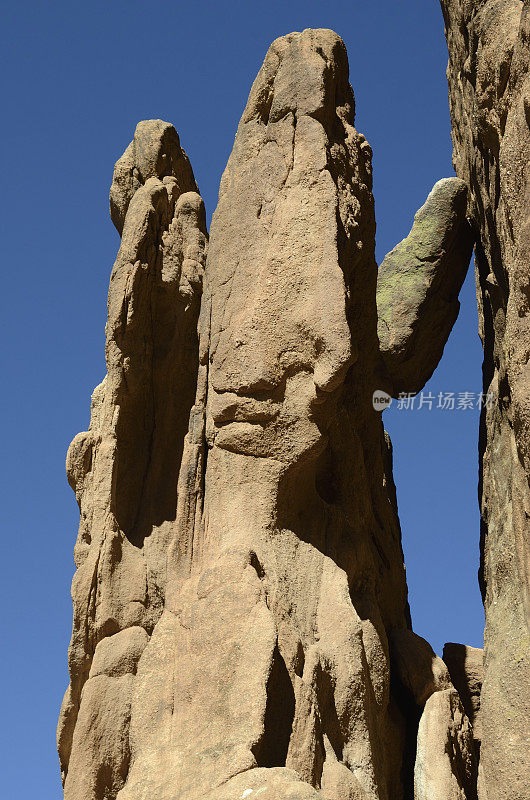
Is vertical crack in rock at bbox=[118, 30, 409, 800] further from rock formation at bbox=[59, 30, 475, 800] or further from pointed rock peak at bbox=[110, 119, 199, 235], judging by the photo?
pointed rock peak at bbox=[110, 119, 199, 235]

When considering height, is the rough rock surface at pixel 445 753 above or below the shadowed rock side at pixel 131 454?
below

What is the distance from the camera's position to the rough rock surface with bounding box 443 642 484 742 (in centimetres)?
1007

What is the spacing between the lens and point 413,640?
9844 mm

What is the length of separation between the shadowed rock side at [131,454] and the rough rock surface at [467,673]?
2.46m

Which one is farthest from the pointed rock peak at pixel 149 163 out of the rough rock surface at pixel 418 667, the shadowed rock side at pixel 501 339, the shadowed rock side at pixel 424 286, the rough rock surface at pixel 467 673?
the rough rock surface at pixel 467 673

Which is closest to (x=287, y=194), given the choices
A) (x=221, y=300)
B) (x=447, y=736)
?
(x=221, y=300)

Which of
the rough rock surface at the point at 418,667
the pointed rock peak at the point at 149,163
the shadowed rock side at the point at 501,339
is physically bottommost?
the rough rock surface at the point at 418,667

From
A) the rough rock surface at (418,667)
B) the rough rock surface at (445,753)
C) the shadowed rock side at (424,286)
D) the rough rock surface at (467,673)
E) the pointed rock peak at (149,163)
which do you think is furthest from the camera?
the shadowed rock side at (424,286)

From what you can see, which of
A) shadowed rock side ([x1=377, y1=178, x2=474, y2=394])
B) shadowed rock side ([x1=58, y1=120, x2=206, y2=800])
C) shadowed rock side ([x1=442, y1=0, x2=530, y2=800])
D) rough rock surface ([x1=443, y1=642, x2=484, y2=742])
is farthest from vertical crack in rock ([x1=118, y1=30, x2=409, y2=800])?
shadowed rock side ([x1=377, y1=178, x2=474, y2=394])

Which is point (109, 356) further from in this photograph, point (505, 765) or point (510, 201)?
point (505, 765)

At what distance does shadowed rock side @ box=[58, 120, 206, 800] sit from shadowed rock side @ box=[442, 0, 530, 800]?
2422 mm

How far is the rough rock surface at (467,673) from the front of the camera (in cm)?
1007

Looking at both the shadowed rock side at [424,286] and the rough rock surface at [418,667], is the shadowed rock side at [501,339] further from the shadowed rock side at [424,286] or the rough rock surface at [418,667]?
the rough rock surface at [418,667]

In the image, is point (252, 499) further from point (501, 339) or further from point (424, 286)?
point (424, 286)
